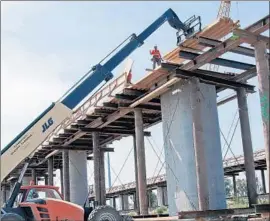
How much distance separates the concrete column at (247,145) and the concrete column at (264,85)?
8.02 metres

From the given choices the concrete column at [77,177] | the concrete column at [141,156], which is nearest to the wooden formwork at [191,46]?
the concrete column at [141,156]

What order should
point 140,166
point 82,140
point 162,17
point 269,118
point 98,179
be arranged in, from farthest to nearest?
point 82,140 → point 98,179 → point 140,166 → point 162,17 → point 269,118

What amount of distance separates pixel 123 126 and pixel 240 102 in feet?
34.9

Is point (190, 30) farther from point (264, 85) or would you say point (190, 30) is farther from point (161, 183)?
point (161, 183)

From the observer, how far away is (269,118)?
11.4 meters

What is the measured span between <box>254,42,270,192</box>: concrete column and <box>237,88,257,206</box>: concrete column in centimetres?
802

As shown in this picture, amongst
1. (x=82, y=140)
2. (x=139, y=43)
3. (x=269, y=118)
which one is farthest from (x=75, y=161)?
(x=269, y=118)

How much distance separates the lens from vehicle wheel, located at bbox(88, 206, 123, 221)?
42.5 ft

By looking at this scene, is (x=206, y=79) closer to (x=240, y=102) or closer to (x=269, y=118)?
(x=240, y=102)

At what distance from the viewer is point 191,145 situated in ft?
64.4

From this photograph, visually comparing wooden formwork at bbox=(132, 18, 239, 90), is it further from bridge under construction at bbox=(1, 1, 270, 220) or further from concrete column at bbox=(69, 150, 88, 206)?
concrete column at bbox=(69, 150, 88, 206)

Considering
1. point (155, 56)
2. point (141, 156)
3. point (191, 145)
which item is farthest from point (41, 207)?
point (141, 156)

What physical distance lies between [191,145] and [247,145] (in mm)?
2959

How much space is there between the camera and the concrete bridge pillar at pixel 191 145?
18.8 meters
